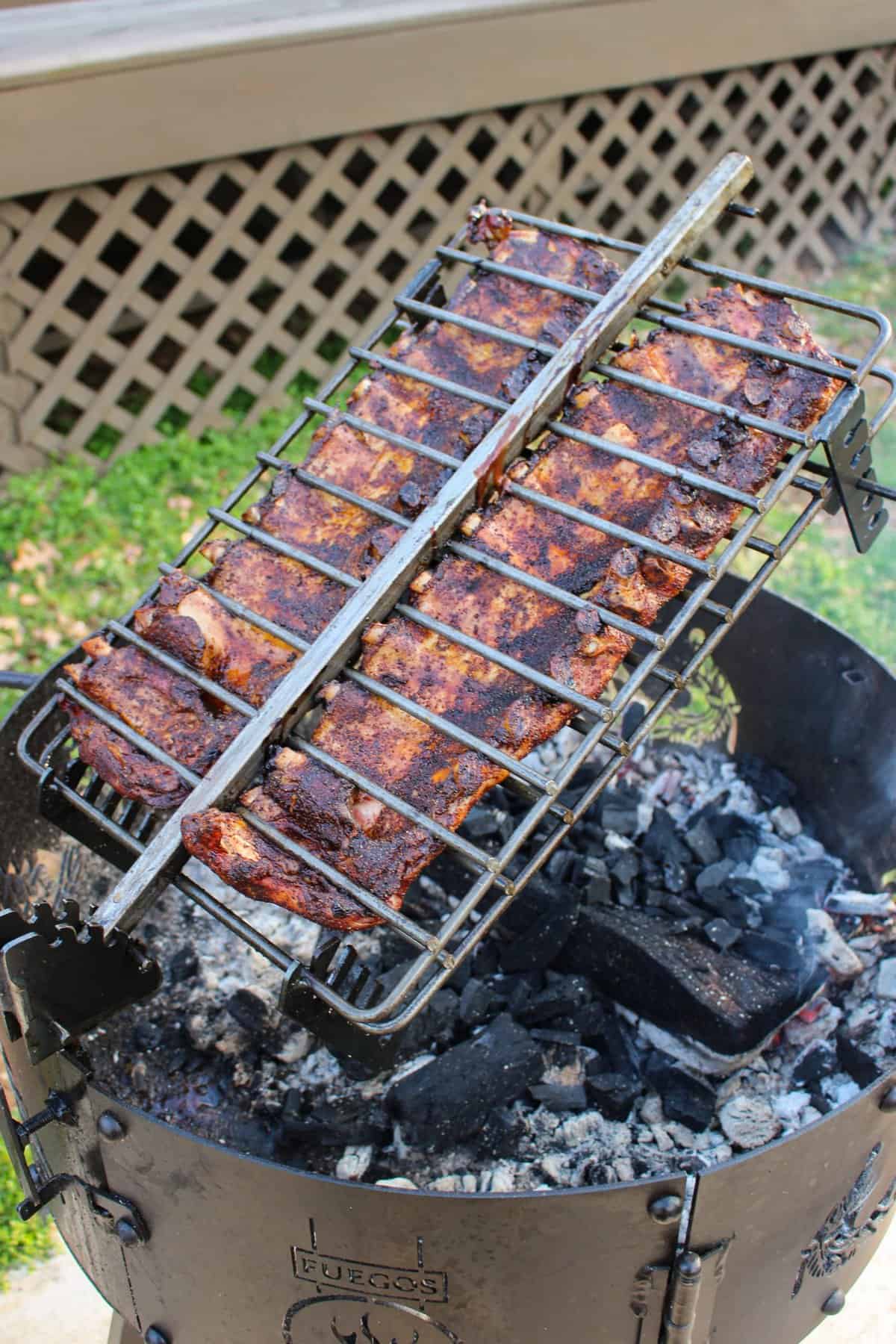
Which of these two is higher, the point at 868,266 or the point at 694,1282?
the point at 868,266

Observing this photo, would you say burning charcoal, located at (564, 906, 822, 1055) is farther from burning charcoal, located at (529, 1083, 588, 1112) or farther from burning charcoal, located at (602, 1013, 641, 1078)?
burning charcoal, located at (529, 1083, 588, 1112)

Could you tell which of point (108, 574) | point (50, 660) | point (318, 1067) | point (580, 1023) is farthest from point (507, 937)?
point (108, 574)

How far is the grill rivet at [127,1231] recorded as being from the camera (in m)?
2.14

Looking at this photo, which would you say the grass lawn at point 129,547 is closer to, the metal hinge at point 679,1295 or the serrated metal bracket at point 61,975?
the serrated metal bracket at point 61,975

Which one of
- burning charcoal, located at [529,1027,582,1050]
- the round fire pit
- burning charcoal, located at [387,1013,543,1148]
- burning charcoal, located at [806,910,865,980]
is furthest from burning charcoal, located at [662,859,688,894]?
the round fire pit

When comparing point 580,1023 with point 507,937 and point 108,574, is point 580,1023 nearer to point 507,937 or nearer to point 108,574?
point 507,937

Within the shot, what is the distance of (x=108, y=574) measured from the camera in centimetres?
529

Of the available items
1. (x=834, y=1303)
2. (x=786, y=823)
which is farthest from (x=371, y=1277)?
(x=786, y=823)

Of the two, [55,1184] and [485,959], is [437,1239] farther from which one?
[485,959]

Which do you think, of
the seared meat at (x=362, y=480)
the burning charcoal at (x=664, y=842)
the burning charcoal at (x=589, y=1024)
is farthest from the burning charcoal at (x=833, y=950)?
the seared meat at (x=362, y=480)

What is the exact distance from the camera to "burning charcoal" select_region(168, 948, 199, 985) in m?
2.92

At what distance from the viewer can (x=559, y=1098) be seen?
2.60 meters

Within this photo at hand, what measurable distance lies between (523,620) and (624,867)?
1139mm

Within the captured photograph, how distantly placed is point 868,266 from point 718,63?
1962 millimetres
